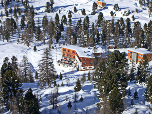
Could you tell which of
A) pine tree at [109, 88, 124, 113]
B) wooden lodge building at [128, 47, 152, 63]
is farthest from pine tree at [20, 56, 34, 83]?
wooden lodge building at [128, 47, 152, 63]

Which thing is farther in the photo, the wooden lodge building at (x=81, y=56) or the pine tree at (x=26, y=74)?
the wooden lodge building at (x=81, y=56)

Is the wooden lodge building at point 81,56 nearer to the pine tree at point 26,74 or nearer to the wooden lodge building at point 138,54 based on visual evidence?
the wooden lodge building at point 138,54

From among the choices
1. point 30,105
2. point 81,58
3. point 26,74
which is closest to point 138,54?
point 81,58

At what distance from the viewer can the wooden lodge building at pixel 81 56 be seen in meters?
54.3

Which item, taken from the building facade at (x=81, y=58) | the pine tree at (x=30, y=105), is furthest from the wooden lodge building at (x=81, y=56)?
the pine tree at (x=30, y=105)

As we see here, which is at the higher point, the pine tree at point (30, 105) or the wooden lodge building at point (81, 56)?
the wooden lodge building at point (81, 56)

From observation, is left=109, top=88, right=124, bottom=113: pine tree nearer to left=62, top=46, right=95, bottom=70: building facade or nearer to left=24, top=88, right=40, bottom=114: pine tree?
left=24, top=88, right=40, bottom=114: pine tree

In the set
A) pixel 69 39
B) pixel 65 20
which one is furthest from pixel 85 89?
pixel 65 20

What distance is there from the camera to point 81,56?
54.2 m

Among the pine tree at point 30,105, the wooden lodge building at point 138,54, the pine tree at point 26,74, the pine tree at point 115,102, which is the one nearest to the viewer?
the pine tree at point 30,105

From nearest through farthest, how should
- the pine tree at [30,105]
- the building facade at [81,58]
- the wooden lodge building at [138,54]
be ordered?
1. the pine tree at [30,105]
2. the building facade at [81,58]
3. the wooden lodge building at [138,54]

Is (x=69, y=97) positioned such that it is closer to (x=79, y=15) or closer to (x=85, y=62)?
(x=85, y=62)

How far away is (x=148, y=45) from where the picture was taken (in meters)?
70.6

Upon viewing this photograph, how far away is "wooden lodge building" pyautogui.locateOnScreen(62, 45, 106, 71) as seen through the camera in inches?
2138
